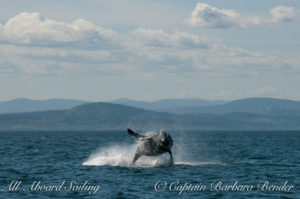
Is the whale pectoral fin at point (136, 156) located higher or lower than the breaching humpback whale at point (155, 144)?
lower

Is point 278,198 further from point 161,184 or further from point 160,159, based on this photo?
point 160,159

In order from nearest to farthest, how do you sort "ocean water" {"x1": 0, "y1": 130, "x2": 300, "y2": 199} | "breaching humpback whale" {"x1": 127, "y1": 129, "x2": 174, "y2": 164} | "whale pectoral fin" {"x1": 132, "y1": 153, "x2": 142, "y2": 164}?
"ocean water" {"x1": 0, "y1": 130, "x2": 300, "y2": 199} → "breaching humpback whale" {"x1": 127, "y1": 129, "x2": 174, "y2": 164} → "whale pectoral fin" {"x1": 132, "y1": 153, "x2": 142, "y2": 164}

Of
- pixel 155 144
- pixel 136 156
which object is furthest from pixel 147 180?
pixel 136 156

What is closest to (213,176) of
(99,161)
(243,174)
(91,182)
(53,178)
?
(243,174)

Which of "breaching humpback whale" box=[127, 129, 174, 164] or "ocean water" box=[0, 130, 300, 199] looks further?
"breaching humpback whale" box=[127, 129, 174, 164]

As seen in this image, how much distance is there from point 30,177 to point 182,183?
10452 millimetres

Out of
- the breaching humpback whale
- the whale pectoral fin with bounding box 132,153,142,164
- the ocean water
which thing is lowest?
the ocean water

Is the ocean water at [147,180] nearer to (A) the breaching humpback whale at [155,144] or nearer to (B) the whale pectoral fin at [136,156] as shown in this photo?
(B) the whale pectoral fin at [136,156]

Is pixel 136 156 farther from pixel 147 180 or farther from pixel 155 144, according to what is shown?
pixel 147 180

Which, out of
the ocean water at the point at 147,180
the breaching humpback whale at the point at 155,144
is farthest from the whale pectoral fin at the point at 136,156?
the breaching humpback whale at the point at 155,144

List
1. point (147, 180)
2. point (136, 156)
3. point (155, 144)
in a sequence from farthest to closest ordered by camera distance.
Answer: point (136, 156)
point (155, 144)
point (147, 180)

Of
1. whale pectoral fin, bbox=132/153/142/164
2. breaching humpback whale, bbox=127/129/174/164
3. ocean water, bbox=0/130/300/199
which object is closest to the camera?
ocean water, bbox=0/130/300/199

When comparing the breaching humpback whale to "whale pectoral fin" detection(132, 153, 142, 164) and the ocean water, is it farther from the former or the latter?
the ocean water

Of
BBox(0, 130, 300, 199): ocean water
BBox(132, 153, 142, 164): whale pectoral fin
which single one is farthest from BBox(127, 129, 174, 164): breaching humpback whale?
BBox(0, 130, 300, 199): ocean water
